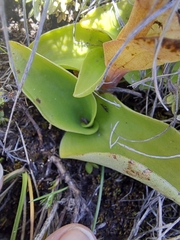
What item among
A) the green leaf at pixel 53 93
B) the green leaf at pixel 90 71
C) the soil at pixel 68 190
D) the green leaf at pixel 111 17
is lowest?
the soil at pixel 68 190

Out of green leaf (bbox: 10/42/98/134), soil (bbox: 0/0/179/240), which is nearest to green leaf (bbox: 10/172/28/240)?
soil (bbox: 0/0/179/240)

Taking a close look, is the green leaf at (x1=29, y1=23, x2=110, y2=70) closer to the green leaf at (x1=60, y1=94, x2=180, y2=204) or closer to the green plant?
the green plant

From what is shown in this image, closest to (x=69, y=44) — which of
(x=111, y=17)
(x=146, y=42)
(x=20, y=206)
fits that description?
(x=111, y=17)

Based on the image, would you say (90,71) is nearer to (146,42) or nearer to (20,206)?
(146,42)

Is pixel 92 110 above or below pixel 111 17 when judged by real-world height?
below

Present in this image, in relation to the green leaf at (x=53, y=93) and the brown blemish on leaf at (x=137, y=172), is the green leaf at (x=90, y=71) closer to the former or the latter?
the green leaf at (x=53, y=93)

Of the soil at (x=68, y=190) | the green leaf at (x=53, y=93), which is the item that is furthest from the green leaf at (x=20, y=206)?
the green leaf at (x=53, y=93)

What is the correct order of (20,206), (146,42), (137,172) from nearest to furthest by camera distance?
(146,42) < (137,172) < (20,206)

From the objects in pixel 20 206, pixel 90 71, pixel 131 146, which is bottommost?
pixel 20 206
